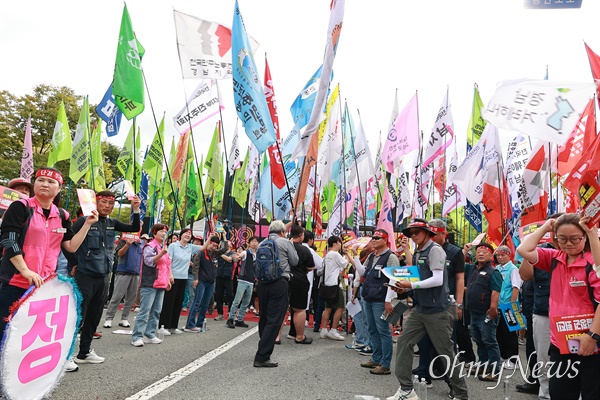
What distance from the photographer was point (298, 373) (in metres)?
6.44

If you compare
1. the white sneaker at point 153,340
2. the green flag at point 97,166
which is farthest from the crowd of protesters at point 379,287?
the green flag at point 97,166

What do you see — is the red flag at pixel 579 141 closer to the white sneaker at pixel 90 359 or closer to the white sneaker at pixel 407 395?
the white sneaker at pixel 407 395

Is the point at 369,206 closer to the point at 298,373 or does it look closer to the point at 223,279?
the point at 223,279

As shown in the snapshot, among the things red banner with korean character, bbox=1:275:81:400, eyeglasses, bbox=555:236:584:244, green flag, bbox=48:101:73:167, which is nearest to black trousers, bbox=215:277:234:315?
green flag, bbox=48:101:73:167

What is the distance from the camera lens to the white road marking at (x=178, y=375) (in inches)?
189

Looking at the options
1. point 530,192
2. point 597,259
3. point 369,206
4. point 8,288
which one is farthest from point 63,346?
point 369,206

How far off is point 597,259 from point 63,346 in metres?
4.24

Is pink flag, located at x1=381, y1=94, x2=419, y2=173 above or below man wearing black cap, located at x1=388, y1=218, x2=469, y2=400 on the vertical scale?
above

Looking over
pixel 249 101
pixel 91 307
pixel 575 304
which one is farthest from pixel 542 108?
pixel 91 307

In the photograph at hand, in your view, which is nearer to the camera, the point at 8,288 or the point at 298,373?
the point at 8,288

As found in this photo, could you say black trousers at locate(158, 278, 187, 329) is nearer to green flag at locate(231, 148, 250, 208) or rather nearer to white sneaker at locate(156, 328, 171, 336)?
white sneaker at locate(156, 328, 171, 336)

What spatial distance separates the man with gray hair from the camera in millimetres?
6684

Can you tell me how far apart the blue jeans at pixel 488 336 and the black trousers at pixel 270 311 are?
2.80 m

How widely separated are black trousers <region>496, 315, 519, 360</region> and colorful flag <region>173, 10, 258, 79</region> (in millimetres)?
6725
